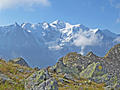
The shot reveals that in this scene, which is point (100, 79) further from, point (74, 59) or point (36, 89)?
point (36, 89)

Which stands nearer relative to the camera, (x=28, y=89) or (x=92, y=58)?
(x=28, y=89)

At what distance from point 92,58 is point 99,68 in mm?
18857

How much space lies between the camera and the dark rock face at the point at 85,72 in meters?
29.2

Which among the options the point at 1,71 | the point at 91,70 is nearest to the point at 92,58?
the point at 91,70

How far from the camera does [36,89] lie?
1819cm

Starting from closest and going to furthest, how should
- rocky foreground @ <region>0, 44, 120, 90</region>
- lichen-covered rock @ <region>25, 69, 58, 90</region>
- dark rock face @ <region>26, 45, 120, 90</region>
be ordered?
lichen-covered rock @ <region>25, 69, 58, 90</region>
rocky foreground @ <region>0, 44, 120, 90</region>
dark rock face @ <region>26, 45, 120, 90</region>

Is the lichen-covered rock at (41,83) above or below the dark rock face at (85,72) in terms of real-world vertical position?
below

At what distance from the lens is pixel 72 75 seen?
153 ft

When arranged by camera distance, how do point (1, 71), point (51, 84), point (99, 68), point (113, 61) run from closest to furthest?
1. point (51, 84)
2. point (1, 71)
3. point (99, 68)
4. point (113, 61)

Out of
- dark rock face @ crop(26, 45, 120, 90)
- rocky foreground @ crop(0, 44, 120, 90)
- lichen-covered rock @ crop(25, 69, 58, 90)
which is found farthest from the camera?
dark rock face @ crop(26, 45, 120, 90)

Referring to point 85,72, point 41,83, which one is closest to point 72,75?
point 85,72

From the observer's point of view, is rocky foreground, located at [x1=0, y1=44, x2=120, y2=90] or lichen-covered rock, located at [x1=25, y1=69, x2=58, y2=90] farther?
rocky foreground, located at [x1=0, y1=44, x2=120, y2=90]

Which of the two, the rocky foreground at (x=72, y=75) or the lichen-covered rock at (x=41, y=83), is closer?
the lichen-covered rock at (x=41, y=83)

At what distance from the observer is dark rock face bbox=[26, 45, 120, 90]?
2916 centimetres
